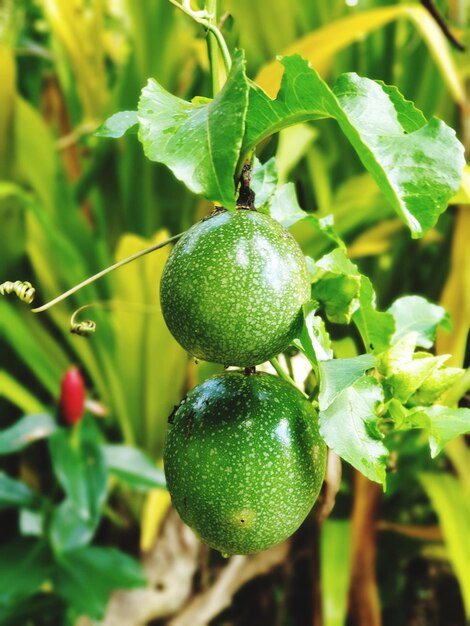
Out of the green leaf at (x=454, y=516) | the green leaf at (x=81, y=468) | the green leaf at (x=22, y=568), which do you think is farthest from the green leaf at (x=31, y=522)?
the green leaf at (x=454, y=516)

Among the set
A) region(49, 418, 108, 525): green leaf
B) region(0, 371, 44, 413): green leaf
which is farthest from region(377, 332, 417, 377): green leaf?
region(0, 371, 44, 413): green leaf

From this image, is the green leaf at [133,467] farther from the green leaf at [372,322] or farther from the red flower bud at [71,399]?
the green leaf at [372,322]

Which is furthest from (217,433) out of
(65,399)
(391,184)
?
(65,399)

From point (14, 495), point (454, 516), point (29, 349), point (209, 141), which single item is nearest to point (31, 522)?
point (14, 495)

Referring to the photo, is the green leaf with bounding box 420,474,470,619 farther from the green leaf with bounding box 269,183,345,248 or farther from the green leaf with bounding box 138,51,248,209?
the green leaf with bounding box 138,51,248,209

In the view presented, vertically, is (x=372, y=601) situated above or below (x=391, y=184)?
below

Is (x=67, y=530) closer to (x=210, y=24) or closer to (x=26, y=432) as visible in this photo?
(x=26, y=432)

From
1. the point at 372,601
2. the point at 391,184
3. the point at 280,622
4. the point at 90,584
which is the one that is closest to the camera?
the point at 391,184

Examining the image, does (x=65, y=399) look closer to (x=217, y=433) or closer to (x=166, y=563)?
(x=166, y=563)
